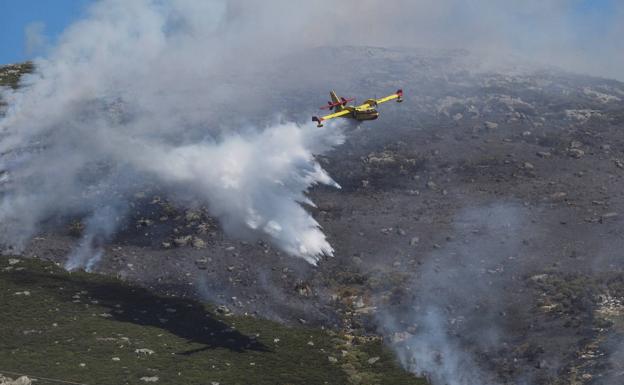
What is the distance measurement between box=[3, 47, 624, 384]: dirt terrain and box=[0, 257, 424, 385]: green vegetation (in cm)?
275

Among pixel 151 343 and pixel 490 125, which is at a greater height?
pixel 490 125

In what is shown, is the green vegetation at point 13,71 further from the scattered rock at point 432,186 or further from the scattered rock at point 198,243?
the scattered rock at point 432,186

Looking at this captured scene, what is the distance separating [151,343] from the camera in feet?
174

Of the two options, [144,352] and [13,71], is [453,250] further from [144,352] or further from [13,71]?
[13,71]

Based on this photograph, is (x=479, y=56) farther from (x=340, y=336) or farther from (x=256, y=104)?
(x=340, y=336)

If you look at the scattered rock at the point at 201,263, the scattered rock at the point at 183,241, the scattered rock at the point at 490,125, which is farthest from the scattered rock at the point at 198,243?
the scattered rock at the point at 490,125

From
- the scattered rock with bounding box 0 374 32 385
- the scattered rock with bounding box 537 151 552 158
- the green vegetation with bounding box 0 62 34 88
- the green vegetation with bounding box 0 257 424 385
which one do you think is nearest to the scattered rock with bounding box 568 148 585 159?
the scattered rock with bounding box 537 151 552 158

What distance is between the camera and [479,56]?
160625 mm

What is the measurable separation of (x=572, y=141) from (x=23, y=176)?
72079 mm

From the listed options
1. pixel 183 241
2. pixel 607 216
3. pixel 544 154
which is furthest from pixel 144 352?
pixel 544 154

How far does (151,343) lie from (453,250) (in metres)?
31.5

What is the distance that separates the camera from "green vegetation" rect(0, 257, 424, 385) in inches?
1884

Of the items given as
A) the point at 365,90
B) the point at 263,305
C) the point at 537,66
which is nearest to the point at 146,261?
the point at 263,305

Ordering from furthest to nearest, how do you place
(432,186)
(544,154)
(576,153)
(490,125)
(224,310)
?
(490,125) → (544,154) → (576,153) → (432,186) → (224,310)
